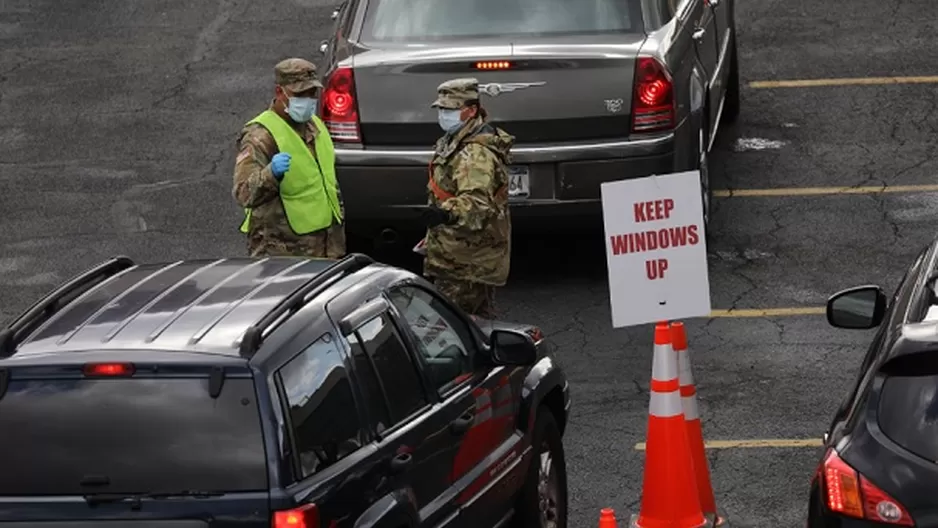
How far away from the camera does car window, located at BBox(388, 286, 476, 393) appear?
7.41 m

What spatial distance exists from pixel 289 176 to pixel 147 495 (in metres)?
4.36

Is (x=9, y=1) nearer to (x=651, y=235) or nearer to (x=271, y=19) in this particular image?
(x=271, y=19)

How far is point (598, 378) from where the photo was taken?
36.1 feet

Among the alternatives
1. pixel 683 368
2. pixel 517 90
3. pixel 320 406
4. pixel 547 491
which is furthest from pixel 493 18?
pixel 320 406

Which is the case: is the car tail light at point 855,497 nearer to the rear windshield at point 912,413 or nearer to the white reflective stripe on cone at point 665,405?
the rear windshield at point 912,413

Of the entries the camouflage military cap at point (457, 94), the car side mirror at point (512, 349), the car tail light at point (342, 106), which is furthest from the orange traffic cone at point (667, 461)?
the car tail light at point (342, 106)

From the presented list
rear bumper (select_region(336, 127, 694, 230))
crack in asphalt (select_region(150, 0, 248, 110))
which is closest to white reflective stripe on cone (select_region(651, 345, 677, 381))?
rear bumper (select_region(336, 127, 694, 230))

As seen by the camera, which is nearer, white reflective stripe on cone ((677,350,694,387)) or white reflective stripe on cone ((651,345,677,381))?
white reflective stripe on cone ((651,345,677,381))

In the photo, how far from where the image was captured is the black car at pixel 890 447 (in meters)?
5.86

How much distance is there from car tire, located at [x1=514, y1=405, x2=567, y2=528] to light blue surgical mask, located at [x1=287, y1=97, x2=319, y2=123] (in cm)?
230

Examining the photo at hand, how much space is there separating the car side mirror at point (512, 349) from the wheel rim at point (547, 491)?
0.64 m

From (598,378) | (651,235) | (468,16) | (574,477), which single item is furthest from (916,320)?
(468,16)

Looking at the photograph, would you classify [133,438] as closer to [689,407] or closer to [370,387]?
[370,387]

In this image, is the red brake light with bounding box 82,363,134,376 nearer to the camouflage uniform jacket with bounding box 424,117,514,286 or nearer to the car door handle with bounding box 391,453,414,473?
the car door handle with bounding box 391,453,414,473
